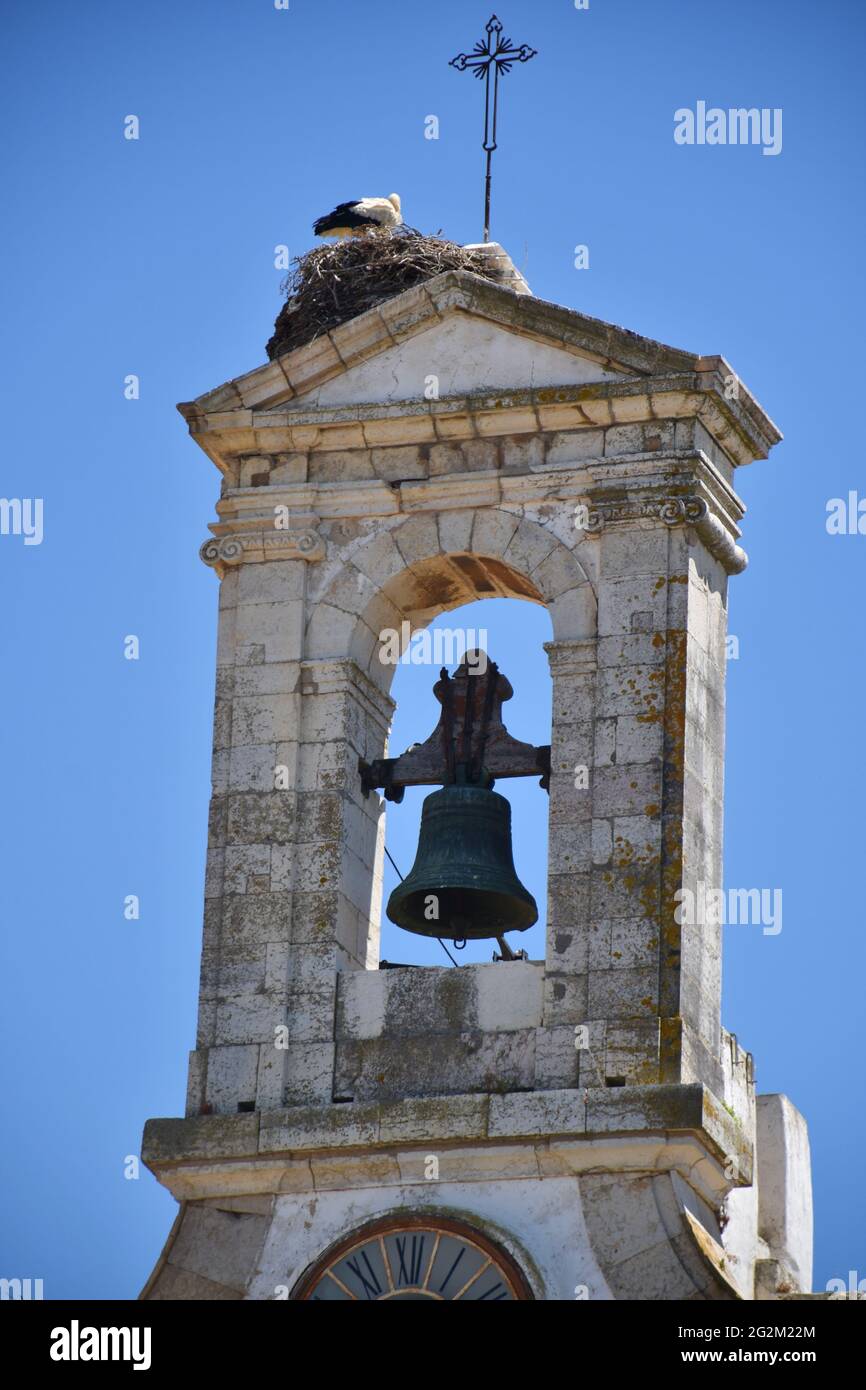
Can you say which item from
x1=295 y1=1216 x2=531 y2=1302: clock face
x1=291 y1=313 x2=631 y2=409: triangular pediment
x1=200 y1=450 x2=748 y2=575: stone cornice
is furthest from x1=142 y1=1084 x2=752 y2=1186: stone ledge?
x1=291 y1=313 x2=631 y2=409: triangular pediment

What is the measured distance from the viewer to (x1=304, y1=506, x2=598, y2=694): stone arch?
25266 mm

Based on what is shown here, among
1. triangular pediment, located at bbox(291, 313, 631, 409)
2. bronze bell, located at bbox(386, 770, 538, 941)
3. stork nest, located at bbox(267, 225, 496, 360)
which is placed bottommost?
bronze bell, located at bbox(386, 770, 538, 941)

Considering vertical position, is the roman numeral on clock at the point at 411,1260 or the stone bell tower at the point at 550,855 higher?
the stone bell tower at the point at 550,855

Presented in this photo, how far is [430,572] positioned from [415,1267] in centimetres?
366

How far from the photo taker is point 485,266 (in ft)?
87.1

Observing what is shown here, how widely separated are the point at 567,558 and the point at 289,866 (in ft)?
6.59

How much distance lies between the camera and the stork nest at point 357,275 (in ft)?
87.1

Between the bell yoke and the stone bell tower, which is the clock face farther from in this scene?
the bell yoke

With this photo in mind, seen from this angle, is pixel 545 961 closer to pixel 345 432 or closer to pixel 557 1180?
pixel 557 1180

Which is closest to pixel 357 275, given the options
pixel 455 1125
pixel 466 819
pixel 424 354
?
pixel 424 354

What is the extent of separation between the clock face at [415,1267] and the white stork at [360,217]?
20.5ft

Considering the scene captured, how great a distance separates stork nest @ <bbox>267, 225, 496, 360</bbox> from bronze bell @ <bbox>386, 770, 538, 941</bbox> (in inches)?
102

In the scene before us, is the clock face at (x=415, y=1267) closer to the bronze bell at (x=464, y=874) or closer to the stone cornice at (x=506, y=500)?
the bronze bell at (x=464, y=874)

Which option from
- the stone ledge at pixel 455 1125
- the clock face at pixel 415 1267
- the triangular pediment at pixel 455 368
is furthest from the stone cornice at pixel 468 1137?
the triangular pediment at pixel 455 368
